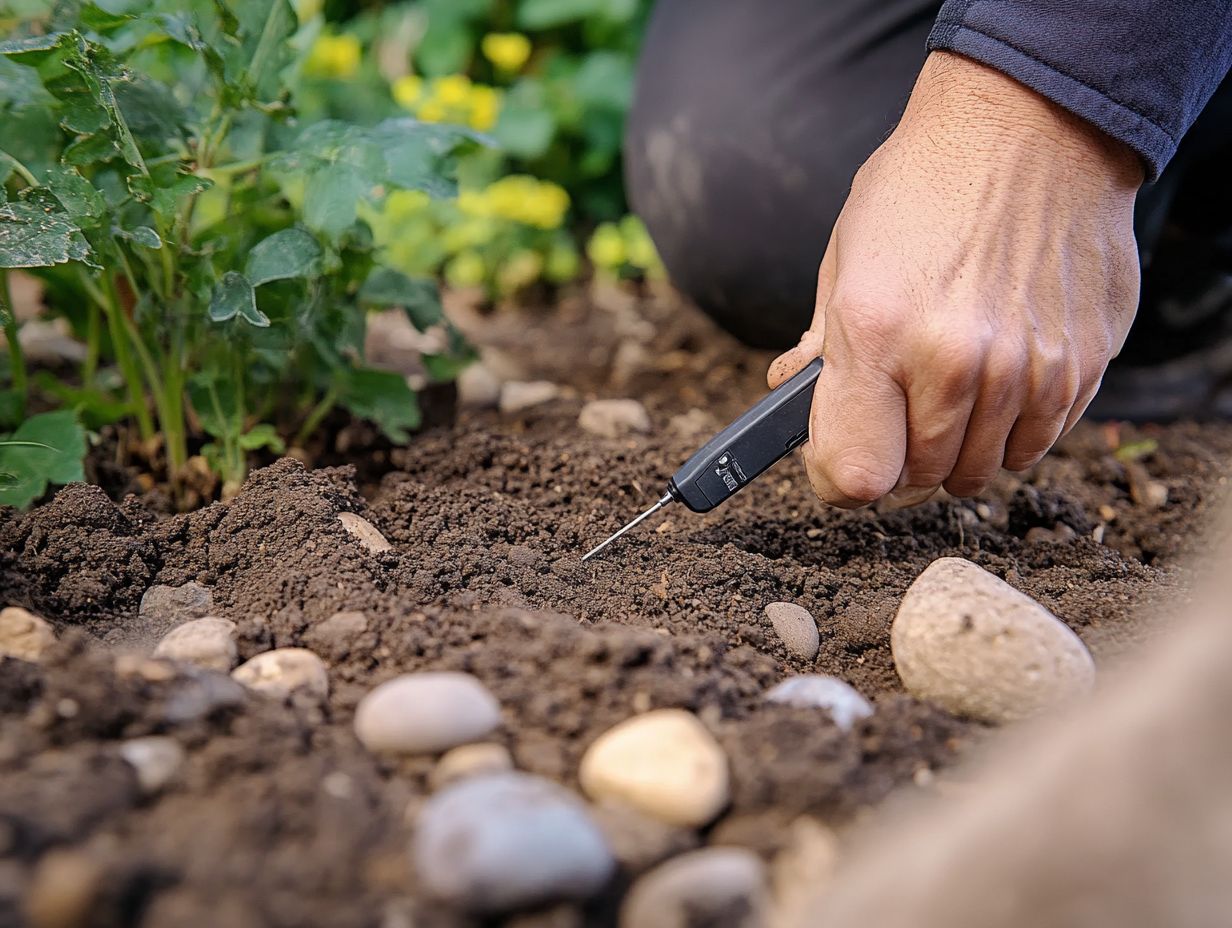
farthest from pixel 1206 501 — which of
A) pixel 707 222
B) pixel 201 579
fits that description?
pixel 201 579

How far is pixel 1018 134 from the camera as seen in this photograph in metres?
1.37

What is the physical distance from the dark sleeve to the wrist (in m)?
0.03

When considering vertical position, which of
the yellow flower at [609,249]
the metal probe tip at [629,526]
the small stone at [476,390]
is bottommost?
the yellow flower at [609,249]

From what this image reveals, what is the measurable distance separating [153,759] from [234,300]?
75cm

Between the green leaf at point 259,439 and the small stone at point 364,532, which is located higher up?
the small stone at point 364,532

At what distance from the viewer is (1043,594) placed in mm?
1447

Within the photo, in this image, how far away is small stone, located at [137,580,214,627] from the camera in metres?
1.33

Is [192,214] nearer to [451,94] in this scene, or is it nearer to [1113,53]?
[1113,53]

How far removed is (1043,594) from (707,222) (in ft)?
4.46

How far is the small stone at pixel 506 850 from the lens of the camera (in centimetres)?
78

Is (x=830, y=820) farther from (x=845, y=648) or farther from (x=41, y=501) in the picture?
(x=41, y=501)

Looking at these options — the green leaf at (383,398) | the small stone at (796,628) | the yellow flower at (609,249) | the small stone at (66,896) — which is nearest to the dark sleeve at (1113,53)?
the small stone at (796,628)

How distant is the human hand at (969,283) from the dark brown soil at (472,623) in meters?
0.25

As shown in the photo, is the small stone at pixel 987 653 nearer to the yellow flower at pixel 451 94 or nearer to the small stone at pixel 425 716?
the small stone at pixel 425 716
